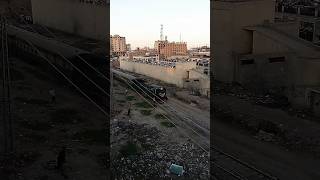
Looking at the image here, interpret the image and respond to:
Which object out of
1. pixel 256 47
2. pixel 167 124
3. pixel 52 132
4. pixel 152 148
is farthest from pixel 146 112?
pixel 256 47

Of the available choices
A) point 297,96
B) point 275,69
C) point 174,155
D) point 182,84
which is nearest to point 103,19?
point 182,84

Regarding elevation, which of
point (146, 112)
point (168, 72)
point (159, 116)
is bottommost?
point (159, 116)

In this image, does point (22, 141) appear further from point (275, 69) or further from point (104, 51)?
point (275, 69)

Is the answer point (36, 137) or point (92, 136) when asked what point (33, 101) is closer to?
point (36, 137)

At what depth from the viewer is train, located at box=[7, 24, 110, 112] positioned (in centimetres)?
1798

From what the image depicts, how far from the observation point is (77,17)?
2731cm

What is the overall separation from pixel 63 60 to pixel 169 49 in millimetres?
21417

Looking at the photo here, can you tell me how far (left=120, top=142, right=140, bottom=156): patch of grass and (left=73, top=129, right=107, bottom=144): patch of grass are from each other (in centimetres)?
86

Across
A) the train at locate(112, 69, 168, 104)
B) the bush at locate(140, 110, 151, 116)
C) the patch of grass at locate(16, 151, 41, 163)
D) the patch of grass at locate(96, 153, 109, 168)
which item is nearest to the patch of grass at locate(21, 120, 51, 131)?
the patch of grass at locate(16, 151, 41, 163)

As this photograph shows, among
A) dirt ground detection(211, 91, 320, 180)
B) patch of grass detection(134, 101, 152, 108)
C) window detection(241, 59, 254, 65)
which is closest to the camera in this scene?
dirt ground detection(211, 91, 320, 180)

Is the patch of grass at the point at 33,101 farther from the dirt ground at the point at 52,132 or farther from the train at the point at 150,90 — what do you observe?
the train at the point at 150,90

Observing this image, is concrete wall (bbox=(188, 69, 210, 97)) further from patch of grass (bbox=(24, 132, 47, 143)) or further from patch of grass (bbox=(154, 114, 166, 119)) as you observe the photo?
patch of grass (bbox=(24, 132, 47, 143))

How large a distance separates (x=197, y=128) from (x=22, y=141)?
22.4 ft

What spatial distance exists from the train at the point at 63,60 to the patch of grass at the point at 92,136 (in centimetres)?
220
